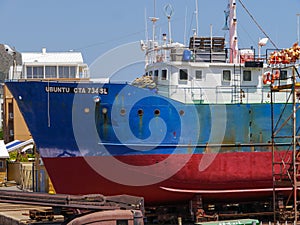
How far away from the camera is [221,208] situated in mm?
Answer: 26219

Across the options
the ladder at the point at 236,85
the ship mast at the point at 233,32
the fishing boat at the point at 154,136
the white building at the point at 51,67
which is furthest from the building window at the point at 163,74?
the white building at the point at 51,67

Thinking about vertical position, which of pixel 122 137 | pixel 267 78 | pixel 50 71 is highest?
pixel 50 71

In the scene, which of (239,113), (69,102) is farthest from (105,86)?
(239,113)

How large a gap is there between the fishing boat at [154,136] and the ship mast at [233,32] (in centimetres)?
222

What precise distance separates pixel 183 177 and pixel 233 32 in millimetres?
6864

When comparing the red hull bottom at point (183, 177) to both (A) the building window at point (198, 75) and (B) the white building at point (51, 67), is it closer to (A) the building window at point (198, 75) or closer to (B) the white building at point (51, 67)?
(A) the building window at point (198, 75)

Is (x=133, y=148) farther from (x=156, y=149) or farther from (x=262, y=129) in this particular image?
(x=262, y=129)

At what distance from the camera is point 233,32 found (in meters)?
28.0

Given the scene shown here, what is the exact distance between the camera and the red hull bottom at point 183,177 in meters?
24.1

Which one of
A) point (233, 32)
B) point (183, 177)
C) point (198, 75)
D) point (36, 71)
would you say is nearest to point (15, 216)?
point (183, 177)

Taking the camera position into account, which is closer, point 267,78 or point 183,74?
point 183,74

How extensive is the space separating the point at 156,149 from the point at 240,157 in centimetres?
323

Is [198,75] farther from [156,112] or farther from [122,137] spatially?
[122,137]

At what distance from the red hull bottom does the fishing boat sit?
0.11 ft
